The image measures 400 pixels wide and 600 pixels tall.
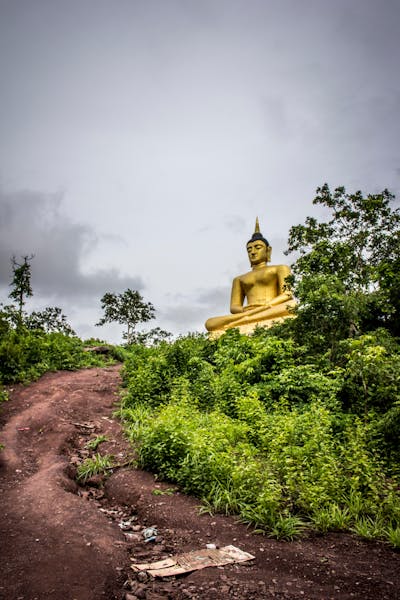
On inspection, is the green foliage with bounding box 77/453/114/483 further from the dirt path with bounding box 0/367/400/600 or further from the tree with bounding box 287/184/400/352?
the tree with bounding box 287/184/400/352

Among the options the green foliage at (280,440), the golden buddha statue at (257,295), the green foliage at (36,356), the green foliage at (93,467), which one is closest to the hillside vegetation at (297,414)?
the green foliage at (280,440)

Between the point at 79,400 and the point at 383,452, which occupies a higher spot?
the point at 79,400

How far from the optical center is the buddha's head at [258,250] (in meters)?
15.7

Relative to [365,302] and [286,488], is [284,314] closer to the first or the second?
[365,302]

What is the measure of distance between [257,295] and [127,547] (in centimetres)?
1216


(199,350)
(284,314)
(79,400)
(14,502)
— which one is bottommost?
(14,502)

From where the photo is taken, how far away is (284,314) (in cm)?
1327

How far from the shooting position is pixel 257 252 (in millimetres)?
15727

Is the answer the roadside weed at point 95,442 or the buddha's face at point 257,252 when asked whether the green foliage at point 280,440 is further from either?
the buddha's face at point 257,252

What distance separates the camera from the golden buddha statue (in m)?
13.5

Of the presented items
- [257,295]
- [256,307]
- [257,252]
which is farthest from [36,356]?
[257,252]

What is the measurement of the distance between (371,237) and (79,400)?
9264 mm

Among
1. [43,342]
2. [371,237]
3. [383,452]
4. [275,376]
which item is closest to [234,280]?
[371,237]

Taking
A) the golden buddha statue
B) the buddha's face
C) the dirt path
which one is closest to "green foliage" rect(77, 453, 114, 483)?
the dirt path
